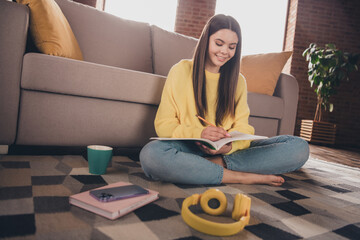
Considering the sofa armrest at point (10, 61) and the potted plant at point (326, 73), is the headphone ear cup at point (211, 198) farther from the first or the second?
the potted plant at point (326, 73)

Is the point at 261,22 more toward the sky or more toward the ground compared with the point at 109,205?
more toward the sky

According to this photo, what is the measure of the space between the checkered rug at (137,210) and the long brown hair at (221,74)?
1.13 ft

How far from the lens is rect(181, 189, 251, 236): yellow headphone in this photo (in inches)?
22.0

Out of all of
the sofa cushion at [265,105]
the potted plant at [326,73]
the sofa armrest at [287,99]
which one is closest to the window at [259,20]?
the potted plant at [326,73]

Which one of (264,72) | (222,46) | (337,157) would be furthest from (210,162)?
(337,157)

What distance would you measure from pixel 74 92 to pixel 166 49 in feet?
3.26

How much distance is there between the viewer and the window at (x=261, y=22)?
170 inches

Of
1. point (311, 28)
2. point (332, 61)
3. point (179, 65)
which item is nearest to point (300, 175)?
point (179, 65)

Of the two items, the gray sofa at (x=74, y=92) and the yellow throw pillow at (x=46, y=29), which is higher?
the yellow throw pillow at (x=46, y=29)

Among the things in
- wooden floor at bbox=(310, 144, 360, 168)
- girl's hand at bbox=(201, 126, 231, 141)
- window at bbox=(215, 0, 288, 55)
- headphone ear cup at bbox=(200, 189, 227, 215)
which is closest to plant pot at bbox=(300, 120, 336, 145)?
wooden floor at bbox=(310, 144, 360, 168)

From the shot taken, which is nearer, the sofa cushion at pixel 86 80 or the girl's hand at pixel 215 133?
the girl's hand at pixel 215 133

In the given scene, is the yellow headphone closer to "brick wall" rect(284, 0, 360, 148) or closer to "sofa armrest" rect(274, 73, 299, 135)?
"sofa armrest" rect(274, 73, 299, 135)

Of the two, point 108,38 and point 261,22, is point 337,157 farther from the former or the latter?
point 261,22

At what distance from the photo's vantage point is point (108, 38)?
1.75m
